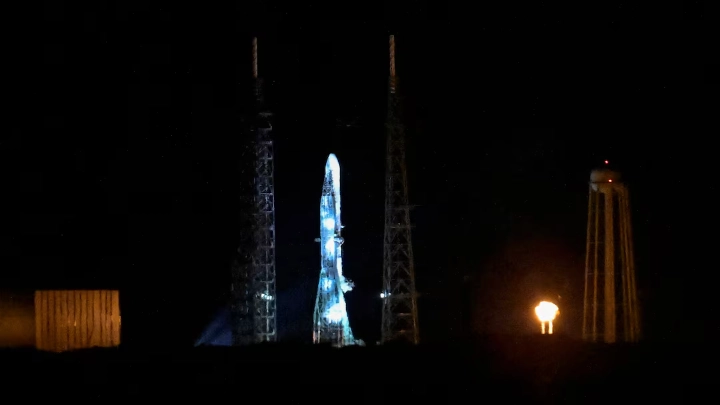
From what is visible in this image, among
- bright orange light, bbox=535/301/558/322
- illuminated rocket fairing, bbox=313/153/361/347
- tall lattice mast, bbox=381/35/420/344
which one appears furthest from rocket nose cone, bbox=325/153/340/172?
bright orange light, bbox=535/301/558/322

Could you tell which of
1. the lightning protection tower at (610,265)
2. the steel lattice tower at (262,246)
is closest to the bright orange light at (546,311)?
the lightning protection tower at (610,265)

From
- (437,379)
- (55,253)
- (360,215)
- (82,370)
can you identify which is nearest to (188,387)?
(82,370)

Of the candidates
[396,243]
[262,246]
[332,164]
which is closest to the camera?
[396,243]

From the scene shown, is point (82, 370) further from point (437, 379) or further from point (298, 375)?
point (437, 379)

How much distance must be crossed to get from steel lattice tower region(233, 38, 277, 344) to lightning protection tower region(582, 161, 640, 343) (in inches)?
419

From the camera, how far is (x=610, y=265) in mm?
22922

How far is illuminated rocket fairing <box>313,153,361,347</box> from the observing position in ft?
99.9

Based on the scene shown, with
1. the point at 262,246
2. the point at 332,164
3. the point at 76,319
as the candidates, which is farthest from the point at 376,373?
the point at 332,164

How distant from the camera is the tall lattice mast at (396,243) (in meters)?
27.4

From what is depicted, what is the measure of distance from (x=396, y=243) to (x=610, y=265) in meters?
7.36

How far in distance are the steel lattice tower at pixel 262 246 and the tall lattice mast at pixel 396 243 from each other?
4096 millimetres

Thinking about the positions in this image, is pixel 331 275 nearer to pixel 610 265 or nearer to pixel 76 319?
pixel 76 319

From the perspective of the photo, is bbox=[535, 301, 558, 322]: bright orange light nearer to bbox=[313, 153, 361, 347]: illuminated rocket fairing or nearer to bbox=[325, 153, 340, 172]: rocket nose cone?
bbox=[313, 153, 361, 347]: illuminated rocket fairing

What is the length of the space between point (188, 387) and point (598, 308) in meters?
13.9
